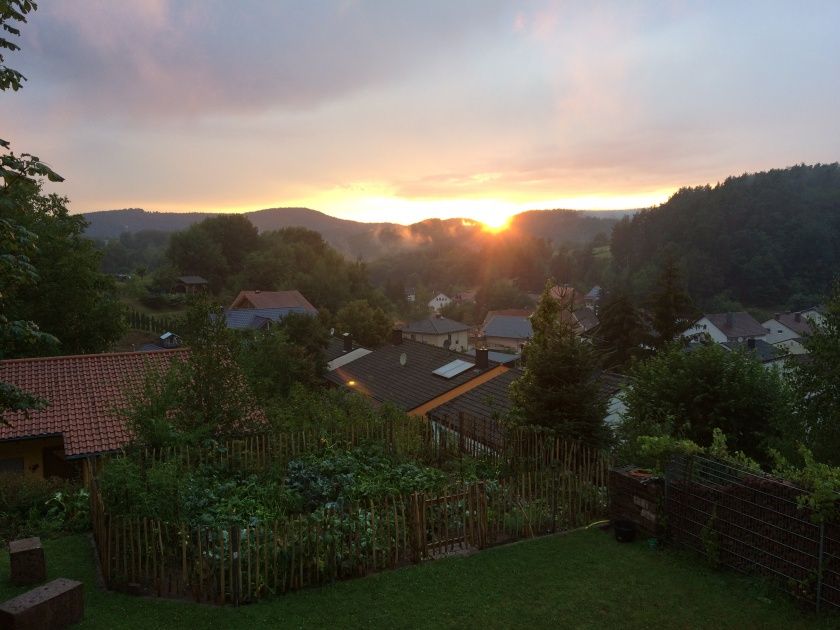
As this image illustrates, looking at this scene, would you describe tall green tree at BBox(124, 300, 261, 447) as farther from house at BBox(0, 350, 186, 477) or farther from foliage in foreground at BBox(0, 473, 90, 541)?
foliage in foreground at BBox(0, 473, 90, 541)

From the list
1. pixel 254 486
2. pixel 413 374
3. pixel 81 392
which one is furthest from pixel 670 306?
pixel 254 486

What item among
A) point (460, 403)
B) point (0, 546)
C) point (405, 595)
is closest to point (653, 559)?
point (405, 595)

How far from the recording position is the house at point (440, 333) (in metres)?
72.0

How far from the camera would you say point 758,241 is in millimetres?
99625

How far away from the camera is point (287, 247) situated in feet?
300

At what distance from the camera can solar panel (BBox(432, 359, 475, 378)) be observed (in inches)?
1044

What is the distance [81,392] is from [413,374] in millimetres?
14945

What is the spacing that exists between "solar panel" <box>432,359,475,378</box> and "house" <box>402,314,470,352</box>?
137 feet

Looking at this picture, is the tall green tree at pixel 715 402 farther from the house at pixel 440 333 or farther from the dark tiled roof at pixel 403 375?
the house at pixel 440 333

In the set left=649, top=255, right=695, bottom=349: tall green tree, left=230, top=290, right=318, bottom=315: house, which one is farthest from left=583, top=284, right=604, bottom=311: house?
left=649, top=255, right=695, bottom=349: tall green tree

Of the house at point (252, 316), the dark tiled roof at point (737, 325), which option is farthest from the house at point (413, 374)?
the dark tiled roof at point (737, 325)

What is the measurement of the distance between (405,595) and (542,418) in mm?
6872

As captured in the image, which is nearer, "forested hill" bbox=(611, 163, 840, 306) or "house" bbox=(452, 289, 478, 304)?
"forested hill" bbox=(611, 163, 840, 306)

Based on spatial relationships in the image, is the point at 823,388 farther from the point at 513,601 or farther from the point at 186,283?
the point at 186,283
